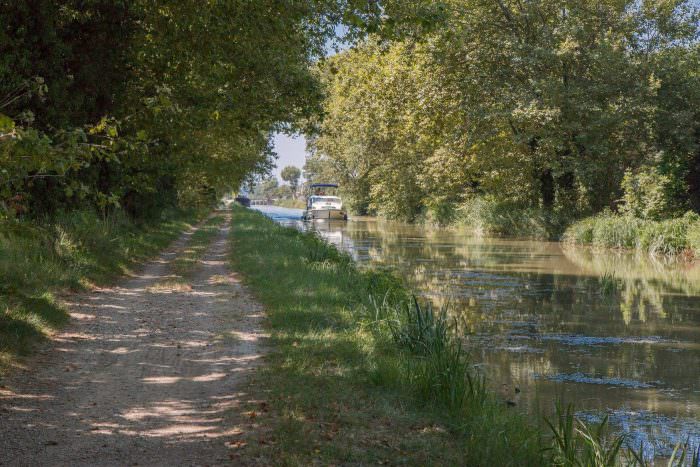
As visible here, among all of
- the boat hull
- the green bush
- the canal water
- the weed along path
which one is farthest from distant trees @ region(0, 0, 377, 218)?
the boat hull

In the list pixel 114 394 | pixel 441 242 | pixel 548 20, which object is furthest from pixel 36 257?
pixel 548 20

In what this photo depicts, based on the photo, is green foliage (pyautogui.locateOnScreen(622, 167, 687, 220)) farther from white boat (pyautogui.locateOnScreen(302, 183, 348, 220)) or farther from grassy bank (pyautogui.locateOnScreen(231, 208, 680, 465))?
white boat (pyautogui.locateOnScreen(302, 183, 348, 220))

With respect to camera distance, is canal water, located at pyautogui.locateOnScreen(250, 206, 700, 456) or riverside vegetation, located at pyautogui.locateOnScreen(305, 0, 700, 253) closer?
canal water, located at pyautogui.locateOnScreen(250, 206, 700, 456)

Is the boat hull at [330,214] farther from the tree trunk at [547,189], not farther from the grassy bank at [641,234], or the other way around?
the grassy bank at [641,234]

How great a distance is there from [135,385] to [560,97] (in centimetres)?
2682

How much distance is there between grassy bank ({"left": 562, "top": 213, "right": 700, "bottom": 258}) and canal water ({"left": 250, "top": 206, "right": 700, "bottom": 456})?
7.53 feet

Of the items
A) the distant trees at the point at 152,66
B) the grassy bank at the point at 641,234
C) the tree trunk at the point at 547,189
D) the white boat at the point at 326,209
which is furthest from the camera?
the white boat at the point at 326,209

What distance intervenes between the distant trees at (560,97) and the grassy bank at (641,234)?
116 cm

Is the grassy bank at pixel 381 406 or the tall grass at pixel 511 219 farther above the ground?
the tall grass at pixel 511 219

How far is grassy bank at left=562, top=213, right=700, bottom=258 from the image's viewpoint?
26906 mm

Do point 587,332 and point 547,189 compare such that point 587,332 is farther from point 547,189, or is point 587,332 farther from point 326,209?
point 326,209

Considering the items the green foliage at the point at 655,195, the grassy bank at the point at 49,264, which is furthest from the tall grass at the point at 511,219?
the grassy bank at the point at 49,264

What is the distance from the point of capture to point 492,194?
42.7 meters

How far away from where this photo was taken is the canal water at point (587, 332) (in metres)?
8.15
